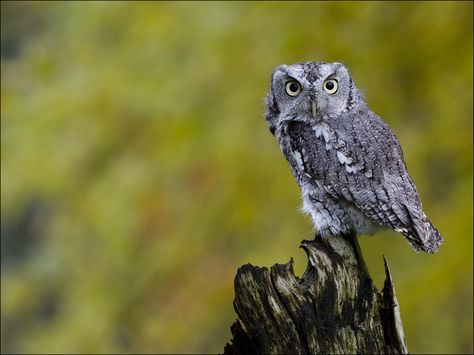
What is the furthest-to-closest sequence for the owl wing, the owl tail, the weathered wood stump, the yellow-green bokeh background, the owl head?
the yellow-green bokeh background, the owl head, the owl wing, the owl tail, the weathered wood stump

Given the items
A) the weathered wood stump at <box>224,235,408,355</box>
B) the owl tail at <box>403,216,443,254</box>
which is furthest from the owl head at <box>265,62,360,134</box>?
the weathered wood stump at <box>224,235,408,355</box>

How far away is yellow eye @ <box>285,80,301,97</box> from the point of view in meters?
4.24

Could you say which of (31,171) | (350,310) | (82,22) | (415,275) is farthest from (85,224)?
(350,310)

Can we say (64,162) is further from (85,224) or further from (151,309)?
(151,309)

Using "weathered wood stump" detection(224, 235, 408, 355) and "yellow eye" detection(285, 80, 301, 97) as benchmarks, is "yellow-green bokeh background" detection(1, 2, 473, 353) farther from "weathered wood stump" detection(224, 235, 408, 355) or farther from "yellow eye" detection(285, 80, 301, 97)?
"weathered wood stump" detection(224, 235, 408, 355)

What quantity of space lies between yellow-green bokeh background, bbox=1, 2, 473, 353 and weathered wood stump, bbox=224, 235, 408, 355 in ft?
6.27

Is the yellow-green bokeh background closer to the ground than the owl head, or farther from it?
farther from it

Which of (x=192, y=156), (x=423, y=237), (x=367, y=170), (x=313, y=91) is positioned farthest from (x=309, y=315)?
(x=192, y=156)

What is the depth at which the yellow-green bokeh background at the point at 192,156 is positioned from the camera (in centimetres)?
557

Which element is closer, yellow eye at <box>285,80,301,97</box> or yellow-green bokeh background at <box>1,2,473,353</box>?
yellow eye at <box>285,80,301,97</box>

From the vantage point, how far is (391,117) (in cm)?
566

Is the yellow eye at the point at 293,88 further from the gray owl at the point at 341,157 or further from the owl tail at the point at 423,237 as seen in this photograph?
the owl tail at the point at 423,237

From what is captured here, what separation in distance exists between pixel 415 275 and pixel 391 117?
999 mm

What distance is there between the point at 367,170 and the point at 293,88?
1.85 ft
